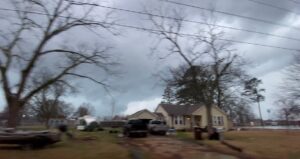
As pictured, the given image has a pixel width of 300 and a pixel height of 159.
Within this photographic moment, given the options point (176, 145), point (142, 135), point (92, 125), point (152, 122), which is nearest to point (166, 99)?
point (92, 125)

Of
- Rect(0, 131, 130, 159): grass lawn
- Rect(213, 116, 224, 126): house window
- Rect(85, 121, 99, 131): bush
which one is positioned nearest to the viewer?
Rect(0, 131, 130, 159): grass lawn

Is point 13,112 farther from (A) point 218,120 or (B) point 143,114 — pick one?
(A) point 218,120

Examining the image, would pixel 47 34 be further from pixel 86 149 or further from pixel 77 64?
pixel 86 149

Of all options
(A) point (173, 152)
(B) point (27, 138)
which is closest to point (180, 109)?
(A) point (173, 152)

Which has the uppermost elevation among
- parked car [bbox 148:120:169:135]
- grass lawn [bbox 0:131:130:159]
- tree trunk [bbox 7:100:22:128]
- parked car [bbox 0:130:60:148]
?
parked car [bbox 148:120:169:135]

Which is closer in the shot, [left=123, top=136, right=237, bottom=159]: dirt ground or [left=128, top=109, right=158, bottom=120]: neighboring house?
[left=123, top=136, right=237, bottom=159]: dirt ground

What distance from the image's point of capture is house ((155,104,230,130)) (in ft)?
248

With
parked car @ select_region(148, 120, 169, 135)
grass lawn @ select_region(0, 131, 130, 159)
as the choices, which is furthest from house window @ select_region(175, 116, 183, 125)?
grass lawn @ select_region(0, 131, 130, 159)

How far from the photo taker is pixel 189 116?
7588cm

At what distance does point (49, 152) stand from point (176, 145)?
1059 cm

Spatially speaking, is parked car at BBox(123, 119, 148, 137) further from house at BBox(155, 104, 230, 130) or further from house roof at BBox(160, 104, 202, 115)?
house roof at BBox(160, 104, 202, 115)

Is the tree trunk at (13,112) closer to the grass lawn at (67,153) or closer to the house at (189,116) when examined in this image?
the grass lawn at (67,153)

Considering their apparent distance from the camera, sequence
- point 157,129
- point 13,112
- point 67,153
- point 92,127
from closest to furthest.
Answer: point 67,153 → point 13,112 → point 157,129 → point 92,127

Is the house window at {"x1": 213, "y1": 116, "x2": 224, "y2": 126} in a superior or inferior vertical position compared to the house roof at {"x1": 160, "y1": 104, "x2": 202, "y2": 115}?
inferior
